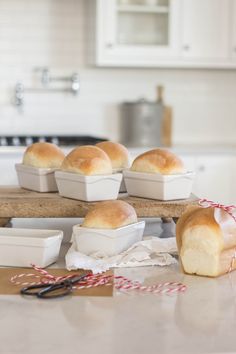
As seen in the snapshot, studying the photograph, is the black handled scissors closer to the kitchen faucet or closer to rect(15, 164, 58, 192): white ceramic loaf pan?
rect(15, 164, 58, 192): white ceramic loaf pan

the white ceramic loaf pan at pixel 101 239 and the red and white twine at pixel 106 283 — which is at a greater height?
the white ceramic loaf pan at pixel 101 239

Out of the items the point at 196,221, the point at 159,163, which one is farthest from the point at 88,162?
the point at 196,221

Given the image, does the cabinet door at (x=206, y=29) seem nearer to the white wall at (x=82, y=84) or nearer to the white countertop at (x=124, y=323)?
the white wall at (x=82, y=84)

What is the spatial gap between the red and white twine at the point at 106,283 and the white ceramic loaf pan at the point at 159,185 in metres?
0.40

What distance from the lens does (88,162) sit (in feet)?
5.32

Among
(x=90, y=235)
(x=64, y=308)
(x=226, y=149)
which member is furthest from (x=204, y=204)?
(x=226, y=149)

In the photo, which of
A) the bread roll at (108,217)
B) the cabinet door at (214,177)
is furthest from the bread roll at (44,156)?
the cabinet door at (214,177)

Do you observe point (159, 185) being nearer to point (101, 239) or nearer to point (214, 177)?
point (101, 239)

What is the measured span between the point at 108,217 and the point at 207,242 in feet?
0.67

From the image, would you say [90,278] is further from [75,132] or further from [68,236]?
[75,132]

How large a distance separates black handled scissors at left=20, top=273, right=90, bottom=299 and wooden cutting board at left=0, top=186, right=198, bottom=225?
0.35 m

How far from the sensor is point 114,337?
1003mm

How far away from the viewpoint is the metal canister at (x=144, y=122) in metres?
4.19

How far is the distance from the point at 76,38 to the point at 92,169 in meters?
2.84
